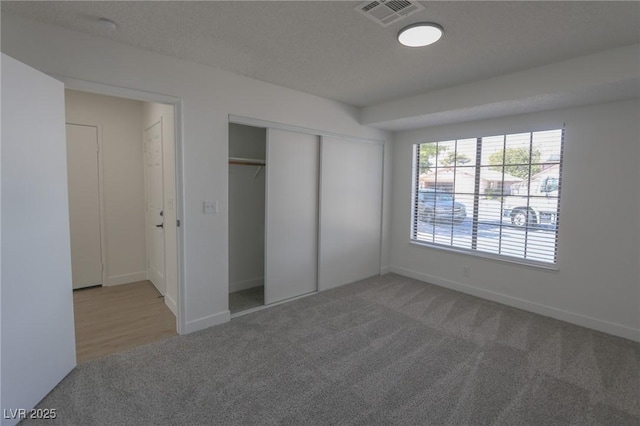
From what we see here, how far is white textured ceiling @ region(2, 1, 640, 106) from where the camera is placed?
1970 millimetres

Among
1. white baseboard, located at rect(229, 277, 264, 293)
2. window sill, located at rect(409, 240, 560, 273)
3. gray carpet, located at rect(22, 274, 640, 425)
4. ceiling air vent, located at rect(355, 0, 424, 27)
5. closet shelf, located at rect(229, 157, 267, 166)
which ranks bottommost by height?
gray carpet, located at rect(22, 274, 640, 425)

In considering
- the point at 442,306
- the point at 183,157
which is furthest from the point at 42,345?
the point at 442,306

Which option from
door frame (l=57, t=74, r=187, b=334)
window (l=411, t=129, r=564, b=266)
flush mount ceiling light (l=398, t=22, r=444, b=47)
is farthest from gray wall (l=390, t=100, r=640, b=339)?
door frame (l=57, t=74, r=187, b=334)

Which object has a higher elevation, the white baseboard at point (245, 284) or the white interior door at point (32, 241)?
the white interior door at point (32, 241)

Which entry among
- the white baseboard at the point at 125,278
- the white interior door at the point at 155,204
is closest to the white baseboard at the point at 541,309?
the white interior door at the point at 155,204

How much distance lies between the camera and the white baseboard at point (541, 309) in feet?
10.0

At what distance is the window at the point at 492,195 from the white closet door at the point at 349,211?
63cm

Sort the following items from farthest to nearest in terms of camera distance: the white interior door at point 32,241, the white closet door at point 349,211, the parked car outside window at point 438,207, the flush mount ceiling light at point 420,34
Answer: the parked car outside window at point 438,207, the white closet door at point 349,211, the flush mount ceiling light at point 420,34, the white interior door at point 32,241

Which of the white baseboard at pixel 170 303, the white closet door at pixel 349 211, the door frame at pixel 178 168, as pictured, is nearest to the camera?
the door frame at pixel 178 168

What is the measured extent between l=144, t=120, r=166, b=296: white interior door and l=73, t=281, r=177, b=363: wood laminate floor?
262 mm

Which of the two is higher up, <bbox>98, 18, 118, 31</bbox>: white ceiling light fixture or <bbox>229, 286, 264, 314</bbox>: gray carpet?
<bbox>98, 18, 118, 31</bbox>: white ceiling light fixture

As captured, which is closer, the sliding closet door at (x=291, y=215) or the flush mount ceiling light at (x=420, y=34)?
the flush mount ceiling light at (x=420, y=34)

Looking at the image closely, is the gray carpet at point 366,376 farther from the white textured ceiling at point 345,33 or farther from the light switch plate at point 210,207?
the white textured ceiling at point 345,33

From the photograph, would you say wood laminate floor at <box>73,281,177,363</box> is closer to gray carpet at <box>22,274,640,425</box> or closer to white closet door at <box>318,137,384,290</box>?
gray carpet at <box>22,274,640,425</box>
